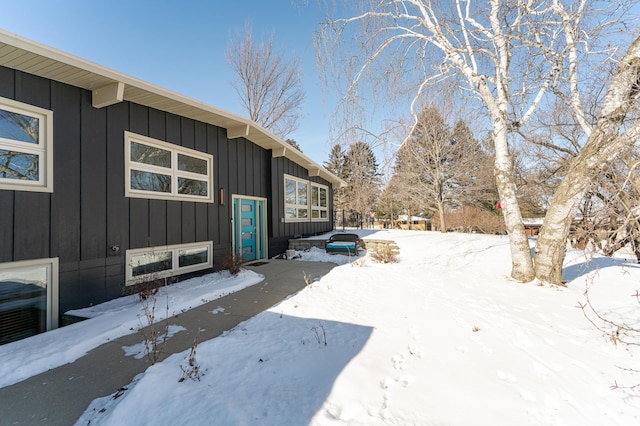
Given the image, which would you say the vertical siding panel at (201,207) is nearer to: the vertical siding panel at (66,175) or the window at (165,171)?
the window at (165,171)

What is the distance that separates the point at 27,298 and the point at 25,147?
1.97 m

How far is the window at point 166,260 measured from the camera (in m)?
4.80

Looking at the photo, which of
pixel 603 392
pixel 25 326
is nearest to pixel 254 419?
pixel 603 392

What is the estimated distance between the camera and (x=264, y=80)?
49.8 feet

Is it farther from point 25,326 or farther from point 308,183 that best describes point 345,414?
point 308,183

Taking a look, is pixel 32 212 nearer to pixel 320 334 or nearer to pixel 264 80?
pixel 320 334

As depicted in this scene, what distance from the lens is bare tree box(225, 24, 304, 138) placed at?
14.7 metres

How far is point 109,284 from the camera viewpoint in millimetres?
4418

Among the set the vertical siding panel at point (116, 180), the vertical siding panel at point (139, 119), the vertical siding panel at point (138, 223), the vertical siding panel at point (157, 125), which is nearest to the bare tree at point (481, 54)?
the vertical siding panel at point (157, 125)

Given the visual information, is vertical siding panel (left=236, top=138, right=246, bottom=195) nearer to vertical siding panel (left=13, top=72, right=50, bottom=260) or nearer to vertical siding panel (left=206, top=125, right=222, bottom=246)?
vertical siding panel (left=206, top=125, right=222, bottom=246)

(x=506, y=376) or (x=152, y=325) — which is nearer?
(x=506, y=376)

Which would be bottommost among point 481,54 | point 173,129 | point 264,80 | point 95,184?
point 95,184

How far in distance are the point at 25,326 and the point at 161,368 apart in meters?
2.84

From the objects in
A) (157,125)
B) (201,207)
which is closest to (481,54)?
(157,125)
